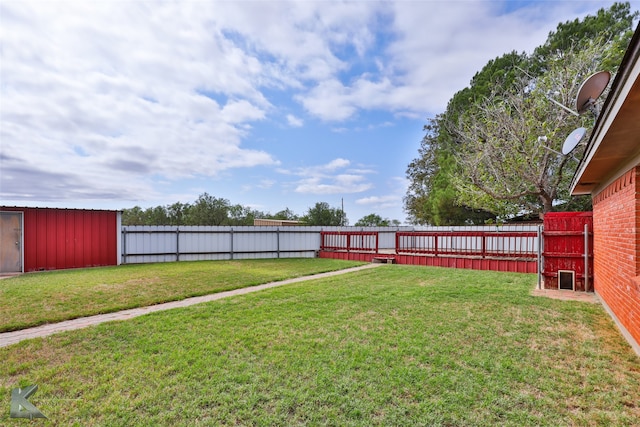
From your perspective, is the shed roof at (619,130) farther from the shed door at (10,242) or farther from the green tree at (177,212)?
the green tree at (177,212)

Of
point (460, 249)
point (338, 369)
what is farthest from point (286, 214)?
point (338, 369)

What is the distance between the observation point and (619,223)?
13.8 feet

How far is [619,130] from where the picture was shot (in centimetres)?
284

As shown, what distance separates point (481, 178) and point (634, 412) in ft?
42.2

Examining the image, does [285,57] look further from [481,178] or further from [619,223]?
[619,223]

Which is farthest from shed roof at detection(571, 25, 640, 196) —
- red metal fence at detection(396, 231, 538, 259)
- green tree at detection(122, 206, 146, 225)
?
green tree at detection(122, 206, 146, 225)

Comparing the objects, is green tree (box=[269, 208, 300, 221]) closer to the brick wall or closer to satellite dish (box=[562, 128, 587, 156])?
satellite dish (box=[562, 128, 587, 156])

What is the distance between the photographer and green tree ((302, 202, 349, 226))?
3681cm

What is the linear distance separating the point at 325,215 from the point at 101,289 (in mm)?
31004

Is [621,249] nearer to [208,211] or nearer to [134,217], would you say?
[208,211]

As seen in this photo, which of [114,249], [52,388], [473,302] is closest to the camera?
[52,388]

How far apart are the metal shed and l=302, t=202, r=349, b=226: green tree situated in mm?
25674

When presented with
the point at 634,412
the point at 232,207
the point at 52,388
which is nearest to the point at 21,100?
the point at 52,388

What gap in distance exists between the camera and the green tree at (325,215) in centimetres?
3681
